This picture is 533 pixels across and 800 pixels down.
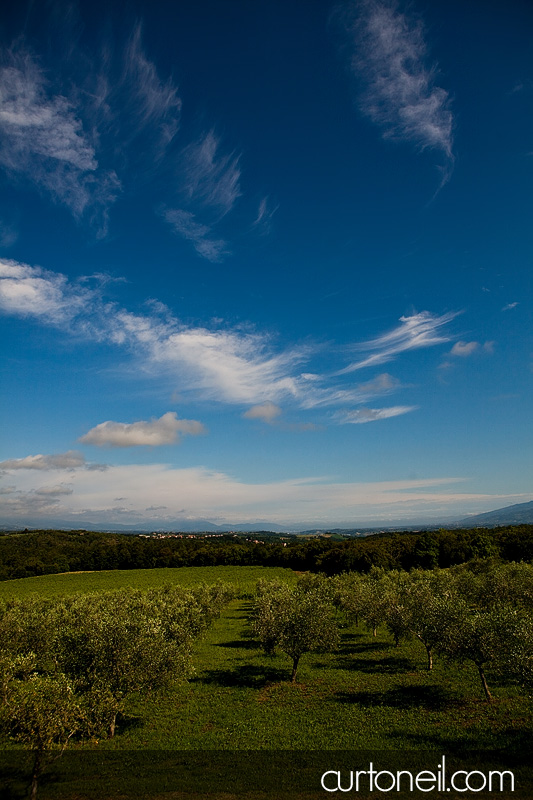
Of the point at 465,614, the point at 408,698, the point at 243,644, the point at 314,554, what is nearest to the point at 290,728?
the point at 408,698

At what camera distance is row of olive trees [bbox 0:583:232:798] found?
936 inches

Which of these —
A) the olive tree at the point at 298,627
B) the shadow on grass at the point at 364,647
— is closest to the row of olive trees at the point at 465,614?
the shadow on grass at the point at 364,647

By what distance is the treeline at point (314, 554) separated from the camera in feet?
417

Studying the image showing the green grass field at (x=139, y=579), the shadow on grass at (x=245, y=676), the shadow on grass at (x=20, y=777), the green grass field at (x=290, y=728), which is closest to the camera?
the shadow on grass at (x=20, y=777)

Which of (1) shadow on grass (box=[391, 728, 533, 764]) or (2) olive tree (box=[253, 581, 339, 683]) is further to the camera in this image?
(2) olive tree (box=[253, 581, 339, 683])

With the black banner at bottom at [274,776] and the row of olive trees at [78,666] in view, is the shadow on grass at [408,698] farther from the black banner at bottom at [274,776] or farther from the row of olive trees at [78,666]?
the row of olive trees at [78,666]

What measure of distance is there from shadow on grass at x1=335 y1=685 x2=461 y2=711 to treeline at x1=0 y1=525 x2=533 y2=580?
82353mm

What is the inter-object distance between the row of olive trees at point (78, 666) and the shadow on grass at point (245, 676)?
268 inches

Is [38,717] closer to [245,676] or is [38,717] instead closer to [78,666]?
[78,666]

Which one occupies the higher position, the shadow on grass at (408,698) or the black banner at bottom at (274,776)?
the black banner at bottom at (274,776)

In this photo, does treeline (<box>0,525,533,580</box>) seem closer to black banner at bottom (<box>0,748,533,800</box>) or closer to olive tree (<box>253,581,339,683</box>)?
olive tree (<box>253,581,339,683</box>)

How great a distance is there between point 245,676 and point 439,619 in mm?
25794

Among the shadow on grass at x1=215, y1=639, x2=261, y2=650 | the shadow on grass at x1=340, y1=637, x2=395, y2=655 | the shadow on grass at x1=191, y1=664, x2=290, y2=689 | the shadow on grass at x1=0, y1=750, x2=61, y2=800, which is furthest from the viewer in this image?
the shadow on grass at x1=215, y1=639, x2=261, y2=650

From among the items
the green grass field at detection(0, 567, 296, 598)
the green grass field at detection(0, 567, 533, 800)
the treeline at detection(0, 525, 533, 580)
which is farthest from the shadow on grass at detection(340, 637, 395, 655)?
the green grass field at detection(0, 567, 296, 598)
